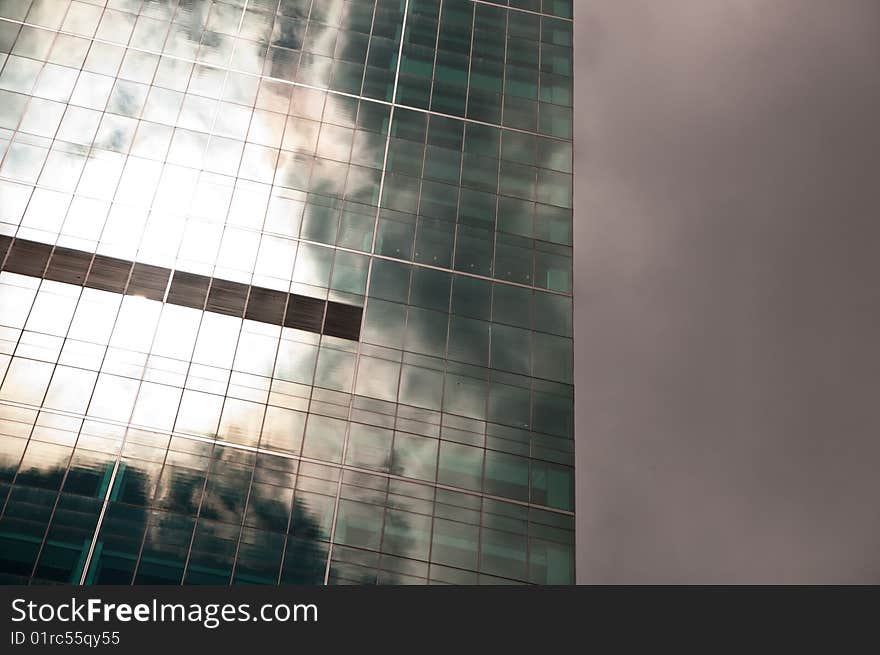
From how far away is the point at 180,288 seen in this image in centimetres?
2403

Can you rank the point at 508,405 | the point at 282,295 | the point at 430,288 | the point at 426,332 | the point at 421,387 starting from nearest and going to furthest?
the point at 421,387
the point at 508,405
the point at 282,295
the point at 426,332
the point at 430,288

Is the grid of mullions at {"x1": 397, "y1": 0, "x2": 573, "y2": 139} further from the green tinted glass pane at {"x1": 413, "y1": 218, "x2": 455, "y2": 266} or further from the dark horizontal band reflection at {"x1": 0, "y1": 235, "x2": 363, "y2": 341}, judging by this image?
the dark horizontal band reflection at {"x1": 0, "y1": 235, "x2": 363, "y2": 341}

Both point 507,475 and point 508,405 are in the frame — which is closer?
point 507,475

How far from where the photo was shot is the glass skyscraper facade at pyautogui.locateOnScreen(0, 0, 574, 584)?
850 inches

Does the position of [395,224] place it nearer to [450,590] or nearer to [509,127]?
[509,127]

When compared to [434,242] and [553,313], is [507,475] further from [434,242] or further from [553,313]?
[434,242]

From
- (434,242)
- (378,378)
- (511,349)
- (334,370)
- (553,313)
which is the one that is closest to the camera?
(334,370)

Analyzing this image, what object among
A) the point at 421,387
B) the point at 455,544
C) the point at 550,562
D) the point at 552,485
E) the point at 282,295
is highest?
the point at 282,295

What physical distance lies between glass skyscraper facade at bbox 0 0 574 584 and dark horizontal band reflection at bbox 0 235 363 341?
8 centimetres

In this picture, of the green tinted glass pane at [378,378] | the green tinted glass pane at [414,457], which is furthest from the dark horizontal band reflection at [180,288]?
the green tinted glass pane at [414,457]

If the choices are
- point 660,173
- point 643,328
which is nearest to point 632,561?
point 643,328

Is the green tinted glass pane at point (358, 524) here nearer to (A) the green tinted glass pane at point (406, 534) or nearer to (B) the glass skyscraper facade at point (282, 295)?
(B) the glass skyscraper facade at point (282, 295)

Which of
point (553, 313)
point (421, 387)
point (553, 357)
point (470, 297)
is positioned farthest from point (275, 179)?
point (553, 357)

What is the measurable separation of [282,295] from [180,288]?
277cm
